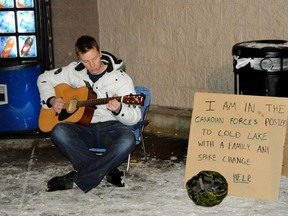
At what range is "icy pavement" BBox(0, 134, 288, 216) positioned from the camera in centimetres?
490

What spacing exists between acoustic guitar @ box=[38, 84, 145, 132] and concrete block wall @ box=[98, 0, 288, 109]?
203 centimetres

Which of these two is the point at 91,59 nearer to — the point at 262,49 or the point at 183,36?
the point at 262,49

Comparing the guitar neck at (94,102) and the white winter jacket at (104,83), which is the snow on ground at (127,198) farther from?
the guitar neck at (94,102)

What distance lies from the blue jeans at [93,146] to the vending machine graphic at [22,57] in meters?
1.79

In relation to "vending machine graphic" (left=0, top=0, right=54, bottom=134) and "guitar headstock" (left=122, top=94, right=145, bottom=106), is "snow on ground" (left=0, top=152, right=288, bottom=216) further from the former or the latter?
"vending machine graphic" (left=0, top=0, right=54, bottom=134)

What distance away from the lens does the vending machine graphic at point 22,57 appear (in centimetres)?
702

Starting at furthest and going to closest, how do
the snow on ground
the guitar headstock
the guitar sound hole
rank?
the guitar sound hole < the guitar headstock < the snow on ground

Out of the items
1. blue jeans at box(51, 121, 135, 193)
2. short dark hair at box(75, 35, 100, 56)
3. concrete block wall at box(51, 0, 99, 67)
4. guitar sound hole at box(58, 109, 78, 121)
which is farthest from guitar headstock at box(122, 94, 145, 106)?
concrete block wall at box(51, 0, 99, 67)

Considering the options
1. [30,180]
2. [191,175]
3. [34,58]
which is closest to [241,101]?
[191,175]

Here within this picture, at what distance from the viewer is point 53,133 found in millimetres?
5383

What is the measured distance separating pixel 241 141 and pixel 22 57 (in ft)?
10.8

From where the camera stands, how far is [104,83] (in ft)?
17.9

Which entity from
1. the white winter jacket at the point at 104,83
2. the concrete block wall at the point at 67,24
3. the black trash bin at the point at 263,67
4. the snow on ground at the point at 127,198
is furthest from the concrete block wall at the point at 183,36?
the white winter jacket at the point at 104,83

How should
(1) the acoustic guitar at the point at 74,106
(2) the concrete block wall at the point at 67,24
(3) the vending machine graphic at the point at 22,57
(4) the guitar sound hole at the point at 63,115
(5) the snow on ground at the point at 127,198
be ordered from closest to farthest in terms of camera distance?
1. (5) the snow on ground at the point at 127,198
2. (1) the acoustic guitar at the point at 74,106
3. (4) the guitar sound hole at the point at 63,115
4. (3) the vending machine graphic at the point at 22,57
5. (2) the concrete block wall at the point at 67,24
